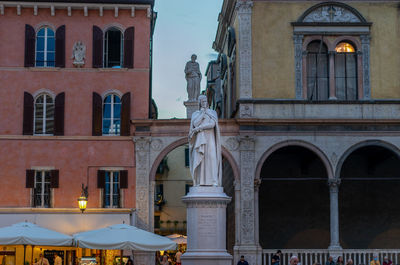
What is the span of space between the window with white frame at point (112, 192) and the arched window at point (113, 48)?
506 cm

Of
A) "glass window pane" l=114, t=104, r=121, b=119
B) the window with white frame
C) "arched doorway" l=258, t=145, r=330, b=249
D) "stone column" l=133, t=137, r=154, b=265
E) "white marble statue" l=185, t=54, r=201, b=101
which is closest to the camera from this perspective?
"stone column" l=133, t=137, r=154, b=265

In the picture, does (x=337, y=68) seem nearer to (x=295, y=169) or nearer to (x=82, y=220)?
(x=295, y=169)

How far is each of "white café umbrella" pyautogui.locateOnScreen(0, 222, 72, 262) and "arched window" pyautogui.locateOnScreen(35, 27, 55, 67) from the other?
11.0 m

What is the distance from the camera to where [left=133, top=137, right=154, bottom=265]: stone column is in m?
36.2

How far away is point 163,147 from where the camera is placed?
36969 millimetres

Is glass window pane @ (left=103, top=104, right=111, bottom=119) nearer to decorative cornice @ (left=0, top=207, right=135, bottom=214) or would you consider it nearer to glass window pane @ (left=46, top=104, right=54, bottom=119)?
glass window pane @ (left=46, top=104, right=54, bottom=119)

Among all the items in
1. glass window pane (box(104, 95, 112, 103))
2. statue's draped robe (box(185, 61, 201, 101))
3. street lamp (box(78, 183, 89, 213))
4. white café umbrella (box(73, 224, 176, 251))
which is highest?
statue's draped robe (box(185, 61, 201, 101))

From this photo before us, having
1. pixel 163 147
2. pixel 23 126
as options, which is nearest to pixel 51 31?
pixel 23 126

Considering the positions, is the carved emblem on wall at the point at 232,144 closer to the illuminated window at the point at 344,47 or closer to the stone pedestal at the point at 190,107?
the stone pedestal at the point at 190,107

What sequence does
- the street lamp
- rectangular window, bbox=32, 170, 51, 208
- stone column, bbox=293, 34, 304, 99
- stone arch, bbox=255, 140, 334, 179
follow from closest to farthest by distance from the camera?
the street lamp
rectangular window, bbox=32, 170, 51, 208
stone arch, bbox=255, 140, 334, 179
stone column, bbox=293, 34, 304, 99

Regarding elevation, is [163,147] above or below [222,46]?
below

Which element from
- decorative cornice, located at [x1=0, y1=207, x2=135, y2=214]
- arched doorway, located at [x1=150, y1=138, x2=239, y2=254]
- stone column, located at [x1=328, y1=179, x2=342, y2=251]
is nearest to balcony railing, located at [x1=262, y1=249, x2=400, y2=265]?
stone column, located at [x1=328, y1=179, x2=342, y2=251]

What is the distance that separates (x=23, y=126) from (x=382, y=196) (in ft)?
57.9

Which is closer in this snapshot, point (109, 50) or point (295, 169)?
point (109, 50)
